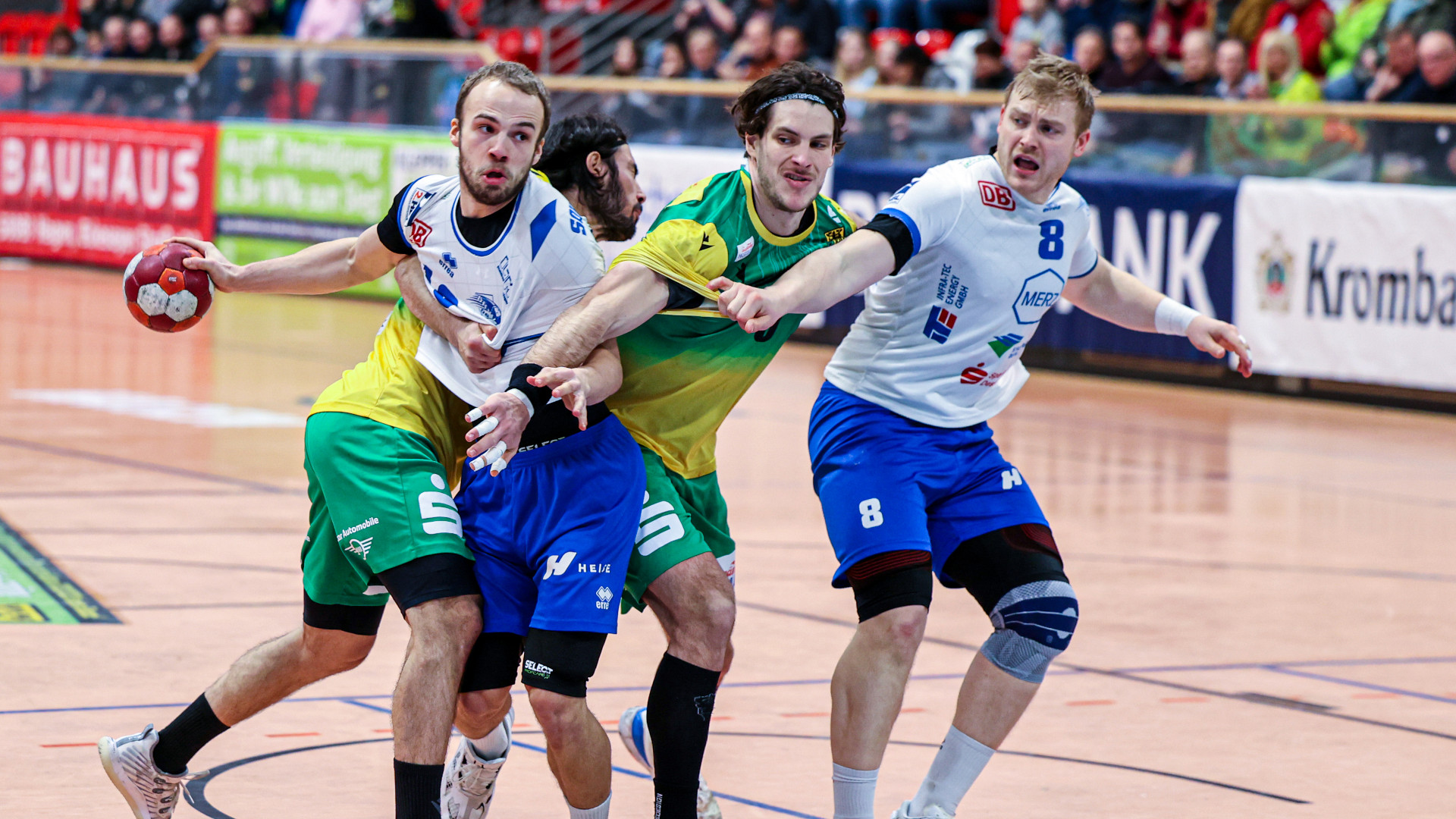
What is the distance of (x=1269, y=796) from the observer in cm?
592

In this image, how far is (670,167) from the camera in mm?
19391

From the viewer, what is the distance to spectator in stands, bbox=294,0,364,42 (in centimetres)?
2564

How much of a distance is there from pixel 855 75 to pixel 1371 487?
8.77 meters

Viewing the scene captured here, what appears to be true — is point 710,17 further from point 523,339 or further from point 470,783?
point 470,783

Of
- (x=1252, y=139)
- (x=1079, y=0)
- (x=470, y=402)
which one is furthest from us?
(x=1079, y=0)

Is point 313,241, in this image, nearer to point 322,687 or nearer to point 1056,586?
point 322,687

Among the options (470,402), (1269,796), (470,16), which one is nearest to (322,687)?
(470,402)

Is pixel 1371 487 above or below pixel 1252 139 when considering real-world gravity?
below

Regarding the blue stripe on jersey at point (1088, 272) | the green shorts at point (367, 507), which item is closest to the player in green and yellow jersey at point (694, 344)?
the green shorts at point (367, 507)

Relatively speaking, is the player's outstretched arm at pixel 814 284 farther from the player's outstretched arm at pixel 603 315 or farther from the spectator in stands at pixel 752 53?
the spectator in stands at pixel 752 53

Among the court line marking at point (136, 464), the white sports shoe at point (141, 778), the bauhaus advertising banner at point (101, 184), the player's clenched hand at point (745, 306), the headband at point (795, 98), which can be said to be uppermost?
the headband at point (795, 98)

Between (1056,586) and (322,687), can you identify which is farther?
(322,687)

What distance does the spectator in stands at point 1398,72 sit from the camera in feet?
51.1

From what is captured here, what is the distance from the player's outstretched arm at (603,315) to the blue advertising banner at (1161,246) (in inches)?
446
